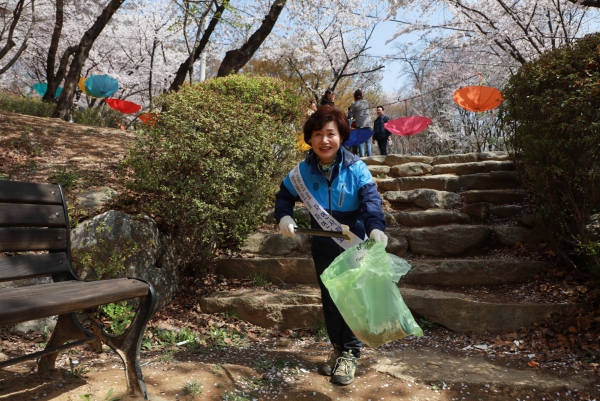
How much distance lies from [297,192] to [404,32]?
992 centimetres

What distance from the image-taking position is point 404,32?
11.5 meters

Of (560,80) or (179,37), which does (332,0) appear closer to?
(179,37)

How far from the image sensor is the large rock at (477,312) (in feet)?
12.0

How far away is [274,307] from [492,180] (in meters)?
4.29

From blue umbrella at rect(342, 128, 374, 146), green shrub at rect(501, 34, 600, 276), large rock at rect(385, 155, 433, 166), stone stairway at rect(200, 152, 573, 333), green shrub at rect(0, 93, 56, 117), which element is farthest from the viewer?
green shrub at rect(0, 93, 56, 117)

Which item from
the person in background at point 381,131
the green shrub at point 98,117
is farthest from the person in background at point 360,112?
the green shrub at point 98,117

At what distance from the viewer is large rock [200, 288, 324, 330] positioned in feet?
12.9

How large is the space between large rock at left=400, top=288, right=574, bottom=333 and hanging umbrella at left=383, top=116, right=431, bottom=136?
8.81 m

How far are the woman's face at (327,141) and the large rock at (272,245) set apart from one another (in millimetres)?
2500

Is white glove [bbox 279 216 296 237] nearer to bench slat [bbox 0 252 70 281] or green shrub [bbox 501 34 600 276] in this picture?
bench slat [bbox 0 252 70 281]

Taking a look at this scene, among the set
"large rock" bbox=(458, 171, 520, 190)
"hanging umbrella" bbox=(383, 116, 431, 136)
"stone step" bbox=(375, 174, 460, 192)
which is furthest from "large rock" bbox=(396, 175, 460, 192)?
"hanging umbrella" bbox=(383, 116, 431, 136)

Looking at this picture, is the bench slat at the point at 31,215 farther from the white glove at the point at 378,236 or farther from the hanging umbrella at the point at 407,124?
the hanging umbrella at the point at 407,124

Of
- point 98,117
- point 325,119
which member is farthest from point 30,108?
point 325,119

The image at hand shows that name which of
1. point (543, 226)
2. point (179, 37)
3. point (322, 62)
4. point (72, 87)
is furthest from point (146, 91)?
point (543, 226)
